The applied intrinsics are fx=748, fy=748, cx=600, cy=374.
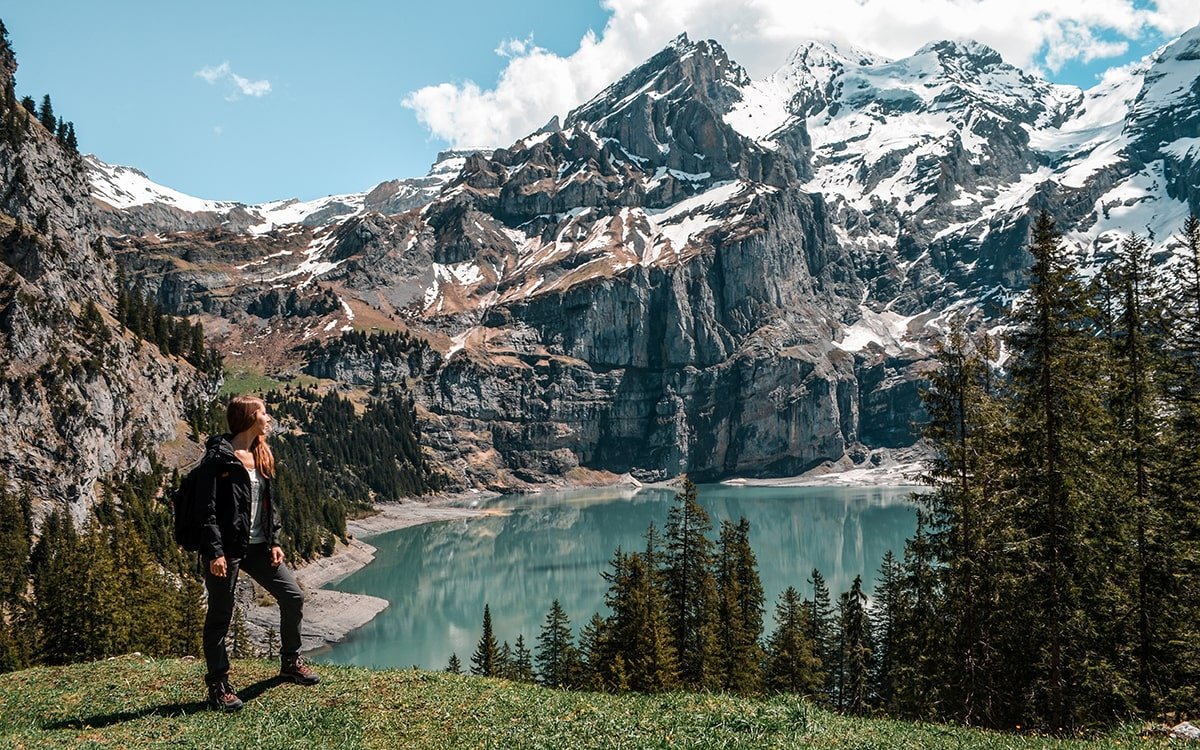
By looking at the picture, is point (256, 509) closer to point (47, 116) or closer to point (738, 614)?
point (738, 614)

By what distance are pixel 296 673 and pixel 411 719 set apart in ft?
8.49

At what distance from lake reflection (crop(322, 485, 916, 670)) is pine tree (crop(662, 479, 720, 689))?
43546 millimetres

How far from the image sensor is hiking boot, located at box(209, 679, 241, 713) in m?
10.2

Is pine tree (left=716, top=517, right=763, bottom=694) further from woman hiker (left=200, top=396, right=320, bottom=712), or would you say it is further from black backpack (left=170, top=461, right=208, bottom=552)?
black backpack (left=170, top=461, right=208, bottom=552)

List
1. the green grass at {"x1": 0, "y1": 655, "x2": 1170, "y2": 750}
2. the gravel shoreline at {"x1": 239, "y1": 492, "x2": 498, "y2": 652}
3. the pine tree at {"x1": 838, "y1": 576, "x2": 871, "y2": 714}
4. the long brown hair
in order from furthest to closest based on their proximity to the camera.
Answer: the gravel shoreline at {"x1": 239, "y1": 492, "x2": 498, "y2": 652} → the pine tree at {"x1": 838, "y1": 576, "x2": 871, "y2": 714} → the long brown hair → the green grass at {"x1": 0, "y1": 655, "x2": 1170, "y2": 750}

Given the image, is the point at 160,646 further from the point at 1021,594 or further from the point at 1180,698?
the point at 1180,698

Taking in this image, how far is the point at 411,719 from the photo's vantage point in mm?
10094

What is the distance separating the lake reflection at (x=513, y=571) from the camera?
93562 mm

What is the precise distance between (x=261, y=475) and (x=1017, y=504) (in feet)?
69.6

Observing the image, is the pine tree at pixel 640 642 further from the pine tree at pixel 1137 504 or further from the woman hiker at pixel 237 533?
the woman hiker at pixel 237 533

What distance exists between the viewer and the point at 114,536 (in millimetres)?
81938

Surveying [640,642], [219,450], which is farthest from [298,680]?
[640,642]

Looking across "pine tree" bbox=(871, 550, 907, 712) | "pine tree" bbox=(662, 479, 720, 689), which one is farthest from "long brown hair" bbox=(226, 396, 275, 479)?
"pine tree" bbox=(871, 550, 907, 712)

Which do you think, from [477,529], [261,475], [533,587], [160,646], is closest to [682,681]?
[160,646]
